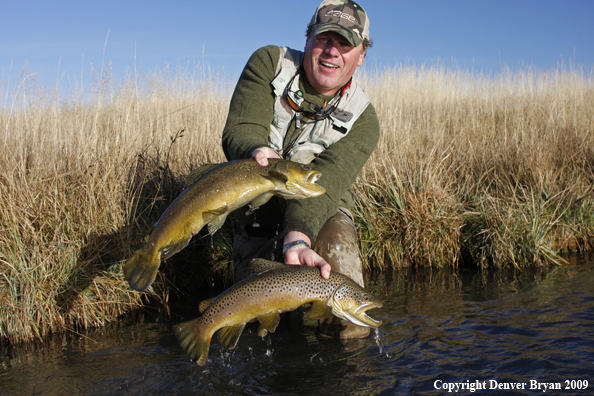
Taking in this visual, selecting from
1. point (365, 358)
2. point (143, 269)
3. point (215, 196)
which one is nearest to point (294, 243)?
point (215, 196)

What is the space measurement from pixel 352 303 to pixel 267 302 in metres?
0.51

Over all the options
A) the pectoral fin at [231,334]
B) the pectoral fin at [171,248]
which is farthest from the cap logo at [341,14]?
the pectoral fin at [231,334]

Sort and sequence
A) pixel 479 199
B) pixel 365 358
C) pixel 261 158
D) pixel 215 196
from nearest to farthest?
pixel 215 196 → pixel 261 158 → pixel 365 358 → pixel 479 199

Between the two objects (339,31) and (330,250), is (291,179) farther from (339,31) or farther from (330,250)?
(339,31)

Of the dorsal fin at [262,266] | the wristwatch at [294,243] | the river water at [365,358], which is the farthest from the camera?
the river water at [365,358]

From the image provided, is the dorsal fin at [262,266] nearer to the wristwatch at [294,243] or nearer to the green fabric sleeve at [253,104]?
the wristwatch at [294,243]

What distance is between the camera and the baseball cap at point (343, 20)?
3668mm

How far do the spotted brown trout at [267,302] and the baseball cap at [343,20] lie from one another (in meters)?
1.96

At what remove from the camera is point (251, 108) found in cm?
380

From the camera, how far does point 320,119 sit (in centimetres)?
400

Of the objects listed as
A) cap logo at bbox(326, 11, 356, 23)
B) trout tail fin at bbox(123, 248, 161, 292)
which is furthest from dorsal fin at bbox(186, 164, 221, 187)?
cap logo at bbox(326, 11, 356, 23)

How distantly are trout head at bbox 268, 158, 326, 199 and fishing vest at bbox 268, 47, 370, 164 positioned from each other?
1304 mm

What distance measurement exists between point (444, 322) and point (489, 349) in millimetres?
650

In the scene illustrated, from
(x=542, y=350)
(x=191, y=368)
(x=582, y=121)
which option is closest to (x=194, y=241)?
A: (x=191, y=368)
